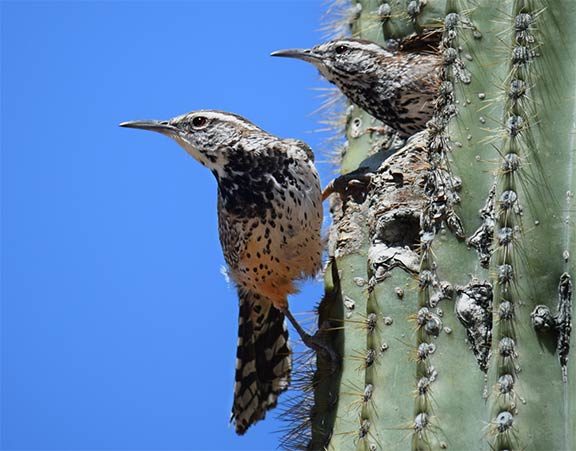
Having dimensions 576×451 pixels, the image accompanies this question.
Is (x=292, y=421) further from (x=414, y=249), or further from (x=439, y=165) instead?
(x=439, y=165)

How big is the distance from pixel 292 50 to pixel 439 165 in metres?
1.29

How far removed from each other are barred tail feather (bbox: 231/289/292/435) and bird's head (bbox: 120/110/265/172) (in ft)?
1.71

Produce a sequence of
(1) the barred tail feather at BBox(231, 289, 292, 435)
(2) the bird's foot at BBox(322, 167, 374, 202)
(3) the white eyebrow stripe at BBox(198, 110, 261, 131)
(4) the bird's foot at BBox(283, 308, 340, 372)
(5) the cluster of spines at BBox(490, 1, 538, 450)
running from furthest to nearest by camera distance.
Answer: (1) the barred tail feather at BBox(231, 289, 292, 435)
(3) the white eyebrow stripe at BBox(198, 110, 261, 131)
(2) the bird's foot at BBox(322, 167, 374, 202)
(4) the bird's foot at BBox(283, 308, 340, 372)
(5) the cluster of spines at BBox(490, 1, 538, 450)

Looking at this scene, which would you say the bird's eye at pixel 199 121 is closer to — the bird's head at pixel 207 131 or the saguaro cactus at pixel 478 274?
the bird's head at pixel 207 131

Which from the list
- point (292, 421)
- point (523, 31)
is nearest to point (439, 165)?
point (523, 31)

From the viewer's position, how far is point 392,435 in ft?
7.28

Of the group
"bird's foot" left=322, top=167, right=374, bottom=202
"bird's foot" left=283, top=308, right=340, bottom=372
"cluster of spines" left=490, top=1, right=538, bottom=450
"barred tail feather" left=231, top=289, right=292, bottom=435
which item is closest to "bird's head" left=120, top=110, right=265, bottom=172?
"bird's foot" left=322, top=167, right=374, bottom=202

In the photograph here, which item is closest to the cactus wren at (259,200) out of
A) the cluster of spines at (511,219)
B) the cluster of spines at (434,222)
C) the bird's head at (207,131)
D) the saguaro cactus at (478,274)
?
the bird's head at (207,131)

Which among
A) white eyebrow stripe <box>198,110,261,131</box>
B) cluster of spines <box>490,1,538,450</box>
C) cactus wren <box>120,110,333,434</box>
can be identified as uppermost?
white eyebrow stripe <box>198,110,261,131</box>

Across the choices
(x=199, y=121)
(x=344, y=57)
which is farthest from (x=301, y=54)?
(x=199, y=121)

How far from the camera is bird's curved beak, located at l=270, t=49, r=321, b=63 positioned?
3.49 m

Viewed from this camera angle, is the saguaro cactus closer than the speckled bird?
Yes

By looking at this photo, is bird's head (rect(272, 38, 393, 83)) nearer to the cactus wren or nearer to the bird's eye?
the cactus wren

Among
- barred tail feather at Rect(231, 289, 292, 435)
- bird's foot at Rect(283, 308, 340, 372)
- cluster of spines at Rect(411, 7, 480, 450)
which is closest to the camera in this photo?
cluster of spines at Rect(411, 7, 480, 450)
